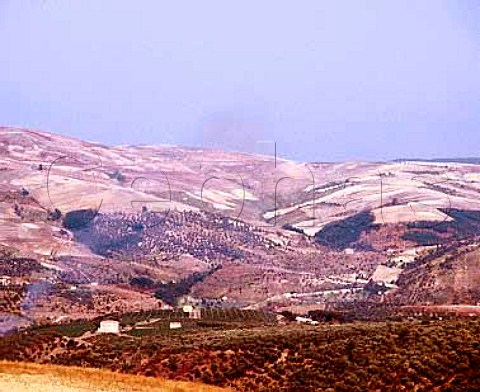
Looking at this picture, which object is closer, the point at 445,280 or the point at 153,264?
the point at 445,280

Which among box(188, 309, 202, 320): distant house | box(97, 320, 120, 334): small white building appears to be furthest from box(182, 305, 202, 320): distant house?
box(97, 320, 120, 334): small white building

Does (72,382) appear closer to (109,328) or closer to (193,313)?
(109,328)

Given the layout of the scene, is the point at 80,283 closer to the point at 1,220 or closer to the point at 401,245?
the point at 1,220

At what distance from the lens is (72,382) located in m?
32.9

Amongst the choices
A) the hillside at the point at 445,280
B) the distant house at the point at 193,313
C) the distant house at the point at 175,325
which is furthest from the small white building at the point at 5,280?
the hillside at the point at 445,280

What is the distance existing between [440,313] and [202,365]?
55664 mm

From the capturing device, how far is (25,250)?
150875 mm

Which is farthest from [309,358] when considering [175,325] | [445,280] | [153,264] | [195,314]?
[153,264]

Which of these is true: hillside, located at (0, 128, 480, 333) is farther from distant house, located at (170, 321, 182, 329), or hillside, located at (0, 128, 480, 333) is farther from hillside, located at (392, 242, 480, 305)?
distant house, located at (170, 321, 182, 329)

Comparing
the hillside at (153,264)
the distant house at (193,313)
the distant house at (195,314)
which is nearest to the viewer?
the distant house at (195,314)

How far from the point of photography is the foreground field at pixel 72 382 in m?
31.2

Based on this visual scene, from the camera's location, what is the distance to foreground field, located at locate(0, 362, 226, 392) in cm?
3120

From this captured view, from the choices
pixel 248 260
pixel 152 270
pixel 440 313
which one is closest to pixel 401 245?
pixel 248 260

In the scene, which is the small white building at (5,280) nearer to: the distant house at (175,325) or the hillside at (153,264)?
the hillside at (153,264)
